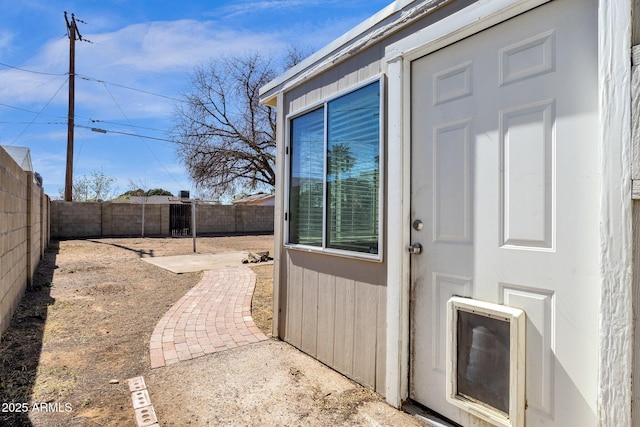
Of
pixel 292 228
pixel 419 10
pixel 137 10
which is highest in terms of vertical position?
pixel 137 10

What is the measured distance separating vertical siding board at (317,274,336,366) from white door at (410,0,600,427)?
0.75 metres

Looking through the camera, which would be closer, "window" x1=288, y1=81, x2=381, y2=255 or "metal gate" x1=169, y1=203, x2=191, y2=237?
"window" x1=288, y1=81, x2=381, y2=255

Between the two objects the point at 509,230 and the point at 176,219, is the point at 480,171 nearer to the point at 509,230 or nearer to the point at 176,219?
the point at 509,230

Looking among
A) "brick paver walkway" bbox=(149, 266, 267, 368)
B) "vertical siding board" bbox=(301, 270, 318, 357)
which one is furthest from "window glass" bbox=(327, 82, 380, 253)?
"brick paver walkway" bbox=(149, 266, 267, 368)

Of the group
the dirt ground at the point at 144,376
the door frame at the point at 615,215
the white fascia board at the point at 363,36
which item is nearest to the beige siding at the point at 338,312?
the dirt ground at the point at 144,376

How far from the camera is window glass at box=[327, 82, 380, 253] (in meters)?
2.34

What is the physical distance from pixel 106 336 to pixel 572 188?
3994 millimetres

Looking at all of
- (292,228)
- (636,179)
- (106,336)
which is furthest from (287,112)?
(106,336)

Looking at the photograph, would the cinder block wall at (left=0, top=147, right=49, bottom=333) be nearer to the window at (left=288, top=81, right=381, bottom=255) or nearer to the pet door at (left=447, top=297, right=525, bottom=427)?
the window at (left=288, top=81, right=381, bottom=255)

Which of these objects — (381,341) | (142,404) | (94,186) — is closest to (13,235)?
(142,404)

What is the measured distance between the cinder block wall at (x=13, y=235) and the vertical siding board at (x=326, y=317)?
2898 millimetres

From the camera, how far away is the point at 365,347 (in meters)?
2.36

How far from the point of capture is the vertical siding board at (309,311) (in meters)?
2.85

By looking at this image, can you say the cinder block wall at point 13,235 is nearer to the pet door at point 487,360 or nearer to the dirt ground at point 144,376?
the dirt ground at point 144,376
